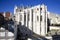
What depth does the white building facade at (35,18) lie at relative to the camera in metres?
38.2

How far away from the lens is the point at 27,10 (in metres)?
42.5

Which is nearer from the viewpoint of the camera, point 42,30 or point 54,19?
point 42,30

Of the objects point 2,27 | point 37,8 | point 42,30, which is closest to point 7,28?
point 2,27

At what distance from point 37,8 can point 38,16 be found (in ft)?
8.42

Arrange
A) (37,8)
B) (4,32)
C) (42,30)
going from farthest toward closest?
1. (37,8)
2. (42,30)
3. (4,32)

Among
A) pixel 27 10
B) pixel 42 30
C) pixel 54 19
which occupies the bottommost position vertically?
pixel 42 30

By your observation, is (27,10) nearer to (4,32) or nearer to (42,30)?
(42,30)

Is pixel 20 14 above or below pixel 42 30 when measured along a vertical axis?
above

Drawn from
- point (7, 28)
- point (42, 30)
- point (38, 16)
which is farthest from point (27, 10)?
point (7, 28)

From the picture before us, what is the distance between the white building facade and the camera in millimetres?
38219

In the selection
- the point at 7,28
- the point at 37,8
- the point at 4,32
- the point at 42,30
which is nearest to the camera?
the point at 4,32

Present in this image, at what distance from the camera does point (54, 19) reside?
4275 cm

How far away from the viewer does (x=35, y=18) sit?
40344 millimetres

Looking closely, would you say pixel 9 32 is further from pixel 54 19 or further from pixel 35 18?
pixel 54 19
